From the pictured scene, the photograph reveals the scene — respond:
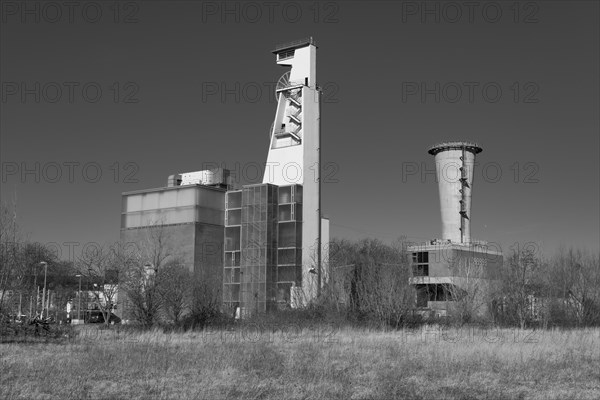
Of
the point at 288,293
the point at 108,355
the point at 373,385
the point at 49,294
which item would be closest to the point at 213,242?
the point at 288,293

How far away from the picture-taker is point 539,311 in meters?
57.2

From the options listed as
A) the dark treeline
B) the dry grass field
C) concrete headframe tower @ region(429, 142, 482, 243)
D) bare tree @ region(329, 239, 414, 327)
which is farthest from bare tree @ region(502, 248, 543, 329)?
concrete headframe tower @ region(429, 142, 482, 243)

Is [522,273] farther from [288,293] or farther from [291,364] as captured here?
[291,364]

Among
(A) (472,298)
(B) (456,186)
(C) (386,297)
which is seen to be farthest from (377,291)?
(B) (456,186)

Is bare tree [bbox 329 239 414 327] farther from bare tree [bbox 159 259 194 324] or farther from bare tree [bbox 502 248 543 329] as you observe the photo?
bare tree [bbox 159 259 194 324]

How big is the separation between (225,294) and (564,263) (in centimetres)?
3977

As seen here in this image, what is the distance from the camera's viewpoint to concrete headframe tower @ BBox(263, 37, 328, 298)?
79250 mm

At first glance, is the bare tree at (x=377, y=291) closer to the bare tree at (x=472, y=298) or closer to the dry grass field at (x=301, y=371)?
the bare tree at (x=472, y=298)

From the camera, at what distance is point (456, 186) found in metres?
123

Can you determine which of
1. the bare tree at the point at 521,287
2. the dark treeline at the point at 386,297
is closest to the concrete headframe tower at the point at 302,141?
the dark treeline at the point at 386,297

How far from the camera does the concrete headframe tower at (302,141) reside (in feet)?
260

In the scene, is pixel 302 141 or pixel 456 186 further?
pixel 456 186

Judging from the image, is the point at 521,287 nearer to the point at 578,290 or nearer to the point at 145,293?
the point at 578,290

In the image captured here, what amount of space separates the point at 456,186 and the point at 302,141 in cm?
5335
